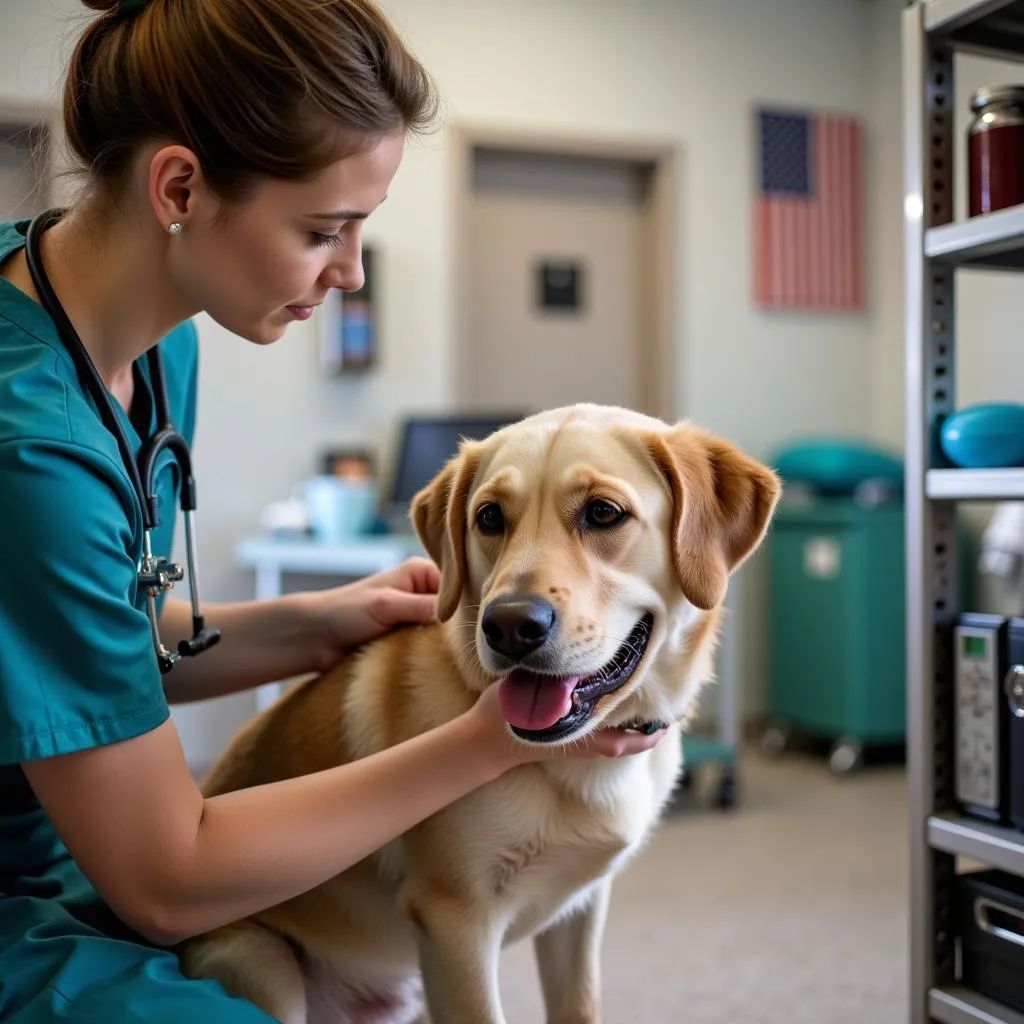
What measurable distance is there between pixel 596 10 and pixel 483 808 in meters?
3.74

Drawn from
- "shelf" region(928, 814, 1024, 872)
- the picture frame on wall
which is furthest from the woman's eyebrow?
the picture frame on wall

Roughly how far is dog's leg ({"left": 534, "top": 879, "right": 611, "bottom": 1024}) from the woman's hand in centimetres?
40

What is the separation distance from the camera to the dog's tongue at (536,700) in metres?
→ 1.04

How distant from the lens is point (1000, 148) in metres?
1.42

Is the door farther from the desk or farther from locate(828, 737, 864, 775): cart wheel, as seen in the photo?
locate(828, 737, 864, 775): cart wheel

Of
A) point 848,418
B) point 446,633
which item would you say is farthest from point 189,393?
point 848,418

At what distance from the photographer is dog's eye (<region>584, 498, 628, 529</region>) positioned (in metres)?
1.13

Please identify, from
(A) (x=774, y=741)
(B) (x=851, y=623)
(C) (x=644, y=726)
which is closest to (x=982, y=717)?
(C) (x=644, y=726)

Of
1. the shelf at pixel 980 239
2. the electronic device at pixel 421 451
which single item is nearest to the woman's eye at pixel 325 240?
the shelf at pixel 980 239

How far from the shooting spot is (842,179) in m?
4.48

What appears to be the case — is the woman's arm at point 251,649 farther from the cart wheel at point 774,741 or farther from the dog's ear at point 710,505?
the cart wheel at point 774,741

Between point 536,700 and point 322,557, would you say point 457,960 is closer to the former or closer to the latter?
point 536,700

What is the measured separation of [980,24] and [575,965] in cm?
131

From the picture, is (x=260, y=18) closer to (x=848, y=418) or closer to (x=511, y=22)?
(x=511, y=22)
